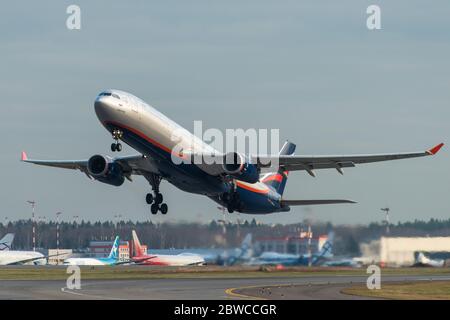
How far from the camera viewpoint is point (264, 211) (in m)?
74.7

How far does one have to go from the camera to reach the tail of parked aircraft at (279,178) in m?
78.7

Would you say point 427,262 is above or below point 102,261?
above

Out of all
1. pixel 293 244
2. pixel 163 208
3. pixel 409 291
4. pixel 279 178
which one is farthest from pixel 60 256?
pixel 409 291

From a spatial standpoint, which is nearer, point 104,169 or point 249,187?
point 104,169

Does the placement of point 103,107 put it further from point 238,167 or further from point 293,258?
point 293,258

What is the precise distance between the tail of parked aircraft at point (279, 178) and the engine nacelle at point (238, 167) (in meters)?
15.6

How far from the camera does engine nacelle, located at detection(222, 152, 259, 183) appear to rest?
61750mm

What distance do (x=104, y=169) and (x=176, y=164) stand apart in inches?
319

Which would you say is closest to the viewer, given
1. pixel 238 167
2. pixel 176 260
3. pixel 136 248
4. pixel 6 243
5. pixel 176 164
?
pixel 176 164

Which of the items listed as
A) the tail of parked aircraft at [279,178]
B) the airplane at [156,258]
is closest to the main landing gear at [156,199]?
the tail of parked aircraft at [279,178]

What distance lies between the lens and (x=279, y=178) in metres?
80.2
